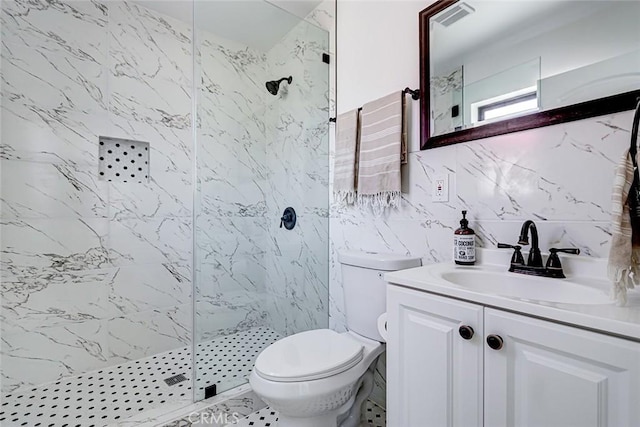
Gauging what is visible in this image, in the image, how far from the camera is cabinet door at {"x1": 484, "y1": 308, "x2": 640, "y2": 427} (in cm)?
54

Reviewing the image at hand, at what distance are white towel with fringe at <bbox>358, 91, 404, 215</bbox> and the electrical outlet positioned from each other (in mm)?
154

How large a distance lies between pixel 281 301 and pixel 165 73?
5.88 ft

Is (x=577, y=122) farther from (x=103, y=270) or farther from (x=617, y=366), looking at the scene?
(x=103, y=270)

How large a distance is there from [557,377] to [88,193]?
229 cm

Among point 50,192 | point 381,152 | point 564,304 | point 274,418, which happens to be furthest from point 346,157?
point 50,192

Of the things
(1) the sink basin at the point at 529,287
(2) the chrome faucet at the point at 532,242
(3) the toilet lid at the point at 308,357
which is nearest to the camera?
(1) the sink basin at the point at 529,287

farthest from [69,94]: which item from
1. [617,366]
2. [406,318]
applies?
[617,366]

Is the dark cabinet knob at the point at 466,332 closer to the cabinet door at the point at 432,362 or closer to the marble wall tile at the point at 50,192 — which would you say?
the cabinet door at the point at 432,362

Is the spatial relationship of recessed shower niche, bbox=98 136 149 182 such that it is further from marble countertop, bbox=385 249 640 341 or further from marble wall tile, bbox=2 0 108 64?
marble countertop, bbox=385 249 640 341

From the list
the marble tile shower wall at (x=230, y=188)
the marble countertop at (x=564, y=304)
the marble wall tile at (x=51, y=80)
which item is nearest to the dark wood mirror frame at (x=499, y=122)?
the marble countertop at (x=564, y=304)

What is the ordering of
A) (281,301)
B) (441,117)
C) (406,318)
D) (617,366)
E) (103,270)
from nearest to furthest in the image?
(617,366) → (406,318) → (441,117) → (103,270) → (281,301)

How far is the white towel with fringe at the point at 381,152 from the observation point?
139cm

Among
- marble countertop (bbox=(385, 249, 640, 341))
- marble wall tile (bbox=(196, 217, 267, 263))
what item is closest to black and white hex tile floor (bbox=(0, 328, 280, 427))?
marble wall tile (bbox=(196, 217, 267, 263))

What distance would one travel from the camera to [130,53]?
196 centimetres
